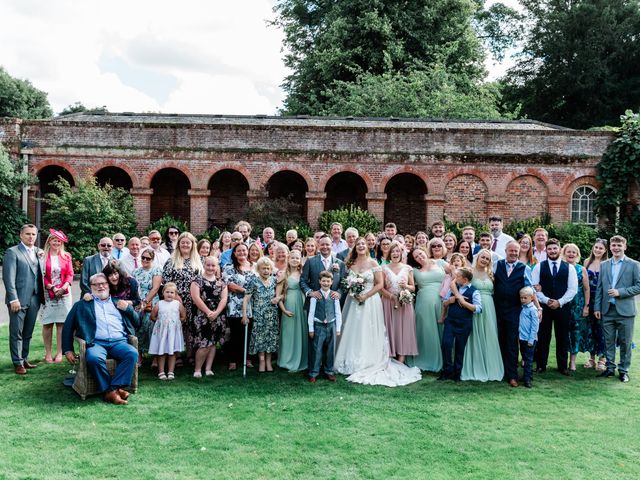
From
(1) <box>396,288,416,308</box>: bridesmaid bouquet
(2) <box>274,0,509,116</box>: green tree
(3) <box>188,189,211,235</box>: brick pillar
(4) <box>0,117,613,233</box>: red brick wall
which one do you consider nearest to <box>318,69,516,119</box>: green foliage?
(2) <box>274,0,509,116</box>: green tree

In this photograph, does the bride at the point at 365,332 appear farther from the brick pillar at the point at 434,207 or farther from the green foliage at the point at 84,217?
the brick pillar at the point at 434,207

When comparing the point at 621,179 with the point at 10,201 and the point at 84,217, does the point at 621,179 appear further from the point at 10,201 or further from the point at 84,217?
the point at 10,201

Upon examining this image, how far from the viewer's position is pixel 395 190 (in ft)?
73.2

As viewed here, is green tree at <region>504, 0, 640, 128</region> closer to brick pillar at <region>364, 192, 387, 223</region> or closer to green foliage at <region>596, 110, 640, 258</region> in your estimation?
green foliage at <region>596, 110, 640, 258</region>

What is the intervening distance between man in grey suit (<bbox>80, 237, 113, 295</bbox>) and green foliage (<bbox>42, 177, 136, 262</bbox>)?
379 inches

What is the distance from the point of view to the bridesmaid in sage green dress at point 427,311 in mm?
8484

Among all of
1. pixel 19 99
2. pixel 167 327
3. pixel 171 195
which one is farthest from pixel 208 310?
pixel 19 99

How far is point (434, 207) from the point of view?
20.4m

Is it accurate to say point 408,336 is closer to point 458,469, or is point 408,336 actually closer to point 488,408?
point 488,408

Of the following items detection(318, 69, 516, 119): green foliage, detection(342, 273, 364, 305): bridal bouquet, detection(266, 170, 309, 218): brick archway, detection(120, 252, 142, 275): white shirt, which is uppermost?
detection(318, 69, 516, 119): green foliage

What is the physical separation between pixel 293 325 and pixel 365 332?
1088 mm

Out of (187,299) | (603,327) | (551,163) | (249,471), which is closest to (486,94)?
(551,163)

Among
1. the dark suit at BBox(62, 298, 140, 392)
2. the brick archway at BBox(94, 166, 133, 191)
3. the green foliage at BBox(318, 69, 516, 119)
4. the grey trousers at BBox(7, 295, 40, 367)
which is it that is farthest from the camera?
the green foliage at BBox(318, 69, 516, 119)

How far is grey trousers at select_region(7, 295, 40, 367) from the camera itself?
25.8 feet
